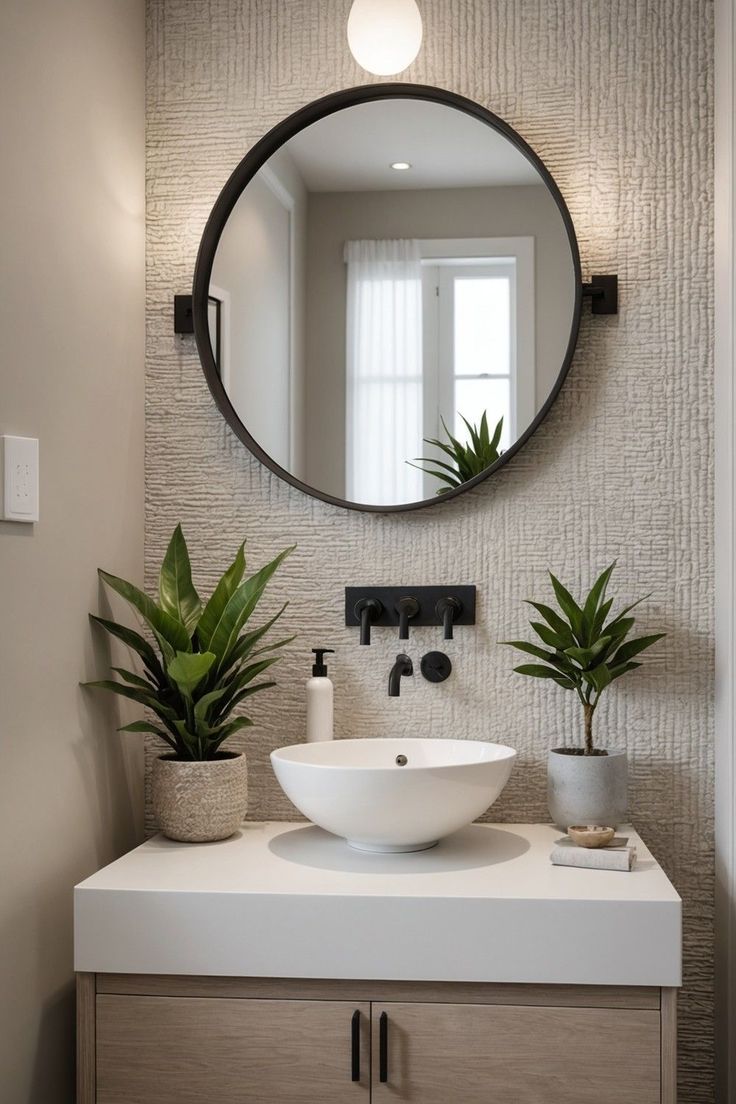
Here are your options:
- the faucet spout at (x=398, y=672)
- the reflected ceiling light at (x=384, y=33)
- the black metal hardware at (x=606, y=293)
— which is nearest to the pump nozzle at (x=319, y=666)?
the faucet spout at (x=398, y=672)

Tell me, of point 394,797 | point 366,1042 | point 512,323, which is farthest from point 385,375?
point 366,1042

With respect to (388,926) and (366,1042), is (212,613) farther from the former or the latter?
(366,1042)

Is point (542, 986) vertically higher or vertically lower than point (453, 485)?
lower

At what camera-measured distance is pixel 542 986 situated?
1427 mm

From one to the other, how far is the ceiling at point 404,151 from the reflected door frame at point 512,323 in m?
0.11

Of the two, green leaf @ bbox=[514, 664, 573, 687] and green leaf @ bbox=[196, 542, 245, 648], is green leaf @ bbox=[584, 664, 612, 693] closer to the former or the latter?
green leaf @ bbox=[514, 664, 573, 687]

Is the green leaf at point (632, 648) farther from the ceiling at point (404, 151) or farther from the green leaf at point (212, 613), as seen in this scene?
the ceiling at point (404, 151)

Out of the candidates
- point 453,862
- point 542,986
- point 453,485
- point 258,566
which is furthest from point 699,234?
point 542,986

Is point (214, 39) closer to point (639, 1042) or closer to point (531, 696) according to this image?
point (531, 696)

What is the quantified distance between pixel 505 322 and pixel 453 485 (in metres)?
0.31

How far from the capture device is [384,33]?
1756mm

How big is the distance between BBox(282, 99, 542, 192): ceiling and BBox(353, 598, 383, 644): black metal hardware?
29.6 inches

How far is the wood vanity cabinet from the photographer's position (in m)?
1.42

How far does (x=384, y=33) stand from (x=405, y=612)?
0.98m
